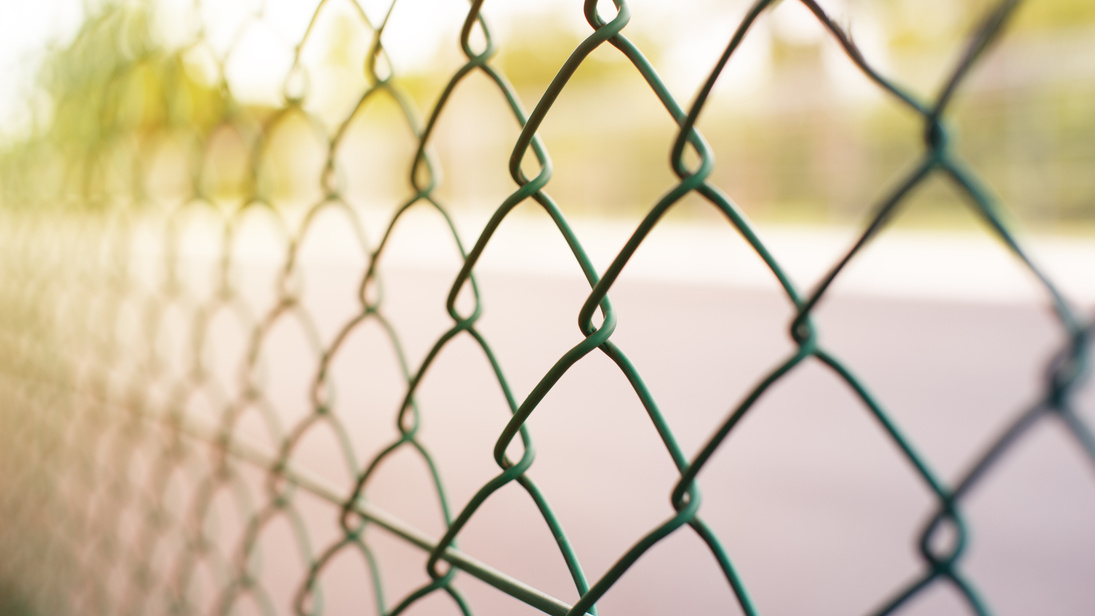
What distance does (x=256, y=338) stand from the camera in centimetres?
131

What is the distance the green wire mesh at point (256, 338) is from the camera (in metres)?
0.49

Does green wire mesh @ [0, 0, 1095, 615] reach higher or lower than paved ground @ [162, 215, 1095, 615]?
lower

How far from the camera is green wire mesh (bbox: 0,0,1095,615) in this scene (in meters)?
0.49

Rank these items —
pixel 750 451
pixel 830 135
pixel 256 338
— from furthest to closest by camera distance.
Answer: pixel 830 135 < pixel 750 451 < pixel 256 338

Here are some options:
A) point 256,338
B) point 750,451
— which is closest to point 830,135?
point 750,451

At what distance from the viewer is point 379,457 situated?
1.04 m

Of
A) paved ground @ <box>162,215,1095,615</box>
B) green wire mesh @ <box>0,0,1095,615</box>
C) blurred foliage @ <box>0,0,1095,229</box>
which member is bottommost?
green wire mesh @ <box>0,0,1095,615</box>

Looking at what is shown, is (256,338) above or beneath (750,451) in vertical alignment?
beneath

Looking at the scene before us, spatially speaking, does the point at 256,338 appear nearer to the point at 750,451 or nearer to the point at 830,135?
the point at 750,451

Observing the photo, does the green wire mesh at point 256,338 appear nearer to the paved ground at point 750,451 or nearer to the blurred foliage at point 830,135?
the paved ground at point 750,451

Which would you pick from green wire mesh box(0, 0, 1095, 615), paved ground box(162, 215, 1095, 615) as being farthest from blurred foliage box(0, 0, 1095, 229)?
paved ground box(162, 215, 1095, 615)

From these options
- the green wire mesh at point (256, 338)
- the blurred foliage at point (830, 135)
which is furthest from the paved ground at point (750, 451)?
the blurred foliage at point (830, 135)

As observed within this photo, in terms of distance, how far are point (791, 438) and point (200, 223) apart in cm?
1789

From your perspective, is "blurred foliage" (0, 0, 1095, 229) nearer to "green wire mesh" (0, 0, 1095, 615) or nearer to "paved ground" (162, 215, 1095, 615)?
"green wire mesh" (0, 0, 1095, 615)
